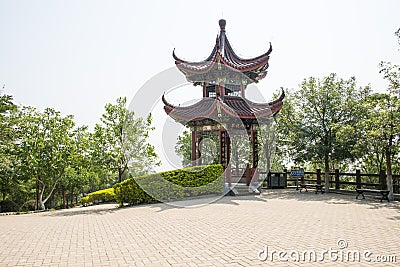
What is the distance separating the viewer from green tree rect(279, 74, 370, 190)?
641 inches

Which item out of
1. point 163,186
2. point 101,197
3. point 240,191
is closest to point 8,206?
point 101,197

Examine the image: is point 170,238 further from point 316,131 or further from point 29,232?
point 316,131

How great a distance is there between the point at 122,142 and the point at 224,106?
627cm

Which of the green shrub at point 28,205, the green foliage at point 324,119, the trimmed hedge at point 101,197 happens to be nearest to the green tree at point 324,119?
the green foliage at point 324,119

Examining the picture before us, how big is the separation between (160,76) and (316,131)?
31.9ft

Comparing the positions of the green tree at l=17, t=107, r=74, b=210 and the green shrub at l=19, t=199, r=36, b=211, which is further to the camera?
the green shrub at l=19, t=199, r=36, b=211

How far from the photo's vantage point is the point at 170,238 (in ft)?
21.0

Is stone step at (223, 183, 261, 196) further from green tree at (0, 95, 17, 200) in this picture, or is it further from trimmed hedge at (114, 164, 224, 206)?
green tree at (0, 95, 17, 200)

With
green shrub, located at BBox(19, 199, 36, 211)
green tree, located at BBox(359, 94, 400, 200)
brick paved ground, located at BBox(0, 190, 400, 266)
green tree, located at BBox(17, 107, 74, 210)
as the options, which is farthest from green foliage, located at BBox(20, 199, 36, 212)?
green tree, located at BBox(359, 94, 400, 200)

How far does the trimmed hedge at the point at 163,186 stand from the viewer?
43.1 feet

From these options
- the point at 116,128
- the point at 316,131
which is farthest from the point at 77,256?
the point at 316,131

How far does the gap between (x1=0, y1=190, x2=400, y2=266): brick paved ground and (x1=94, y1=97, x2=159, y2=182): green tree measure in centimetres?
756

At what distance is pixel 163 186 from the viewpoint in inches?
522

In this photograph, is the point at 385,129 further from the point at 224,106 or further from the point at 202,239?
the point at 202,239
